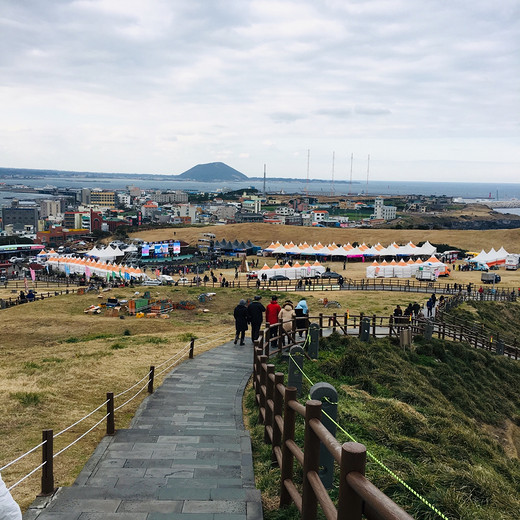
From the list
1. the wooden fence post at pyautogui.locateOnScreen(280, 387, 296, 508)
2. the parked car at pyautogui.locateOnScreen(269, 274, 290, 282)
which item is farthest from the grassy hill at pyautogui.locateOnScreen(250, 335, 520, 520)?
the parked car at pyautogui.locateOnScreen(269, 274, 290, 282)

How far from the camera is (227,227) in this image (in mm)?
91812

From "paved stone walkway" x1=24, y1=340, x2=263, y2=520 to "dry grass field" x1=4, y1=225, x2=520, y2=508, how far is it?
20.7 inches

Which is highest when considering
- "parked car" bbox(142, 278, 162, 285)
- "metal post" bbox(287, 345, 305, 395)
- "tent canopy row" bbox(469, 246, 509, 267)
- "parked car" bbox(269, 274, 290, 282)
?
"metal post" bbox(287, 345, 305, 395)

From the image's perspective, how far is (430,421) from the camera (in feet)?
26.9

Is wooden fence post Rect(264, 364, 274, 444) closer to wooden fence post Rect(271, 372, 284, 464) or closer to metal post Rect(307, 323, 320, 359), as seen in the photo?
wooden fence post Rect(271, 372, 284, 464)

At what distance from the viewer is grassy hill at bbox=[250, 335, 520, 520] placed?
16.0ft

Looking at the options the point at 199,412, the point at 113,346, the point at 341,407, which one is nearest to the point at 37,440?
the point at 199,412

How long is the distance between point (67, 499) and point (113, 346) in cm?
1056

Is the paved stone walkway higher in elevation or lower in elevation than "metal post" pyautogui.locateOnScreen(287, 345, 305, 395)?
lower

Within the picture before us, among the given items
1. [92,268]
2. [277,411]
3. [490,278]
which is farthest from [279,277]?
[277,411]

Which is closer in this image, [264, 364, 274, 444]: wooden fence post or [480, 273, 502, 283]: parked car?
[264, 364, 274, 444]: wooden fence post

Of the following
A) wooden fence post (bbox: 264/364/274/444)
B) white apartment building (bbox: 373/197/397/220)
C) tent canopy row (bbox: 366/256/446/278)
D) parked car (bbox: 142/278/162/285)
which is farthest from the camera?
white apartment building (bbox: 373/197/397/220)

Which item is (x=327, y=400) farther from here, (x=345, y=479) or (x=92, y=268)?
(x=92, y=268)

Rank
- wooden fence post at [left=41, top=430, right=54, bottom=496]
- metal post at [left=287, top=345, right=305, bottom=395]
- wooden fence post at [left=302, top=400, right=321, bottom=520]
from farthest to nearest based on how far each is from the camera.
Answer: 1. metal post at [left=287, top=345, right=305, bottom=395]
2. wooden fence post at [left=41, top=430, right=54, bottom=496]
3. wooden fence post at [left=302, top=400, right=321, bottom=520]
